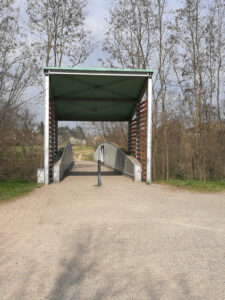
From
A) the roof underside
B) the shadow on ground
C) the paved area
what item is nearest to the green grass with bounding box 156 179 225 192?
the paved area

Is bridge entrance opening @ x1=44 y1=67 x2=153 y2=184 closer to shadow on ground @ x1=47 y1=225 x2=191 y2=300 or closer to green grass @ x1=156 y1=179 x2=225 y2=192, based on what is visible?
green grass @ x1=156 y1=179 x2=225 y2=192

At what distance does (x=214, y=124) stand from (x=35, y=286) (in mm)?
9785

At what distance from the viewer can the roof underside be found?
34.3ft

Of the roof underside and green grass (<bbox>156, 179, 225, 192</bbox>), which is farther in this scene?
the roof underside

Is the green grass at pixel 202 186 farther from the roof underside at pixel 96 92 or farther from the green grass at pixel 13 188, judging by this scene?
the green grass at pixel 13 188

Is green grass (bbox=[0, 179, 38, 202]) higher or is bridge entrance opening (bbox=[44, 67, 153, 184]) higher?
bridge entrance opening (bbox=[44, 67, 153, 184])

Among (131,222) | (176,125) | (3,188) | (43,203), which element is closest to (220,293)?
(131,222)

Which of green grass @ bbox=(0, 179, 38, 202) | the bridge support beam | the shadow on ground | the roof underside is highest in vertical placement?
the roof underside

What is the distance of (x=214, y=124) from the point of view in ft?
37.1

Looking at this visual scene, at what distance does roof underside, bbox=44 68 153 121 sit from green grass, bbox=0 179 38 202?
11.9 feet

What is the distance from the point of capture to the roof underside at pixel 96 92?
10.5m

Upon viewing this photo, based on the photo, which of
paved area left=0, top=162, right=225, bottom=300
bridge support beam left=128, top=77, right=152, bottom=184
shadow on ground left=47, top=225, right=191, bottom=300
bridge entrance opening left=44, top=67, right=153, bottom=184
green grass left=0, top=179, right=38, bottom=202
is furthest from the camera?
bridge support beam left=128, top=77, right=152, bottom=184

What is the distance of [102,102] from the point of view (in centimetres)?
1390

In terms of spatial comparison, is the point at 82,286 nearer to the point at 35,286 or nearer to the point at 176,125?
the point at 35,286
